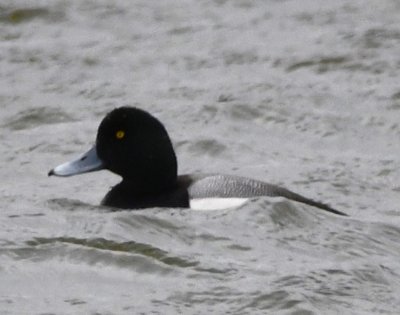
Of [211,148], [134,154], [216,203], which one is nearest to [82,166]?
[134,154]

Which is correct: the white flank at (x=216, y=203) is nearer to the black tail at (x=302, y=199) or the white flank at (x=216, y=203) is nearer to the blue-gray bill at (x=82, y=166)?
the black tail at (x=302, y=199)

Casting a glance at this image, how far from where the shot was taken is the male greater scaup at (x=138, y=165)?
820 cm

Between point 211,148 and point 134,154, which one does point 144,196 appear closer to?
point 134,154

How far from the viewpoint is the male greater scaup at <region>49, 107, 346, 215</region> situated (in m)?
8.20

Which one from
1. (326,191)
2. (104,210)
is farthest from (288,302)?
(326,191)

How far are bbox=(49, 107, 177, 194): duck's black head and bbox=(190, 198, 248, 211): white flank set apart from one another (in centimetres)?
34

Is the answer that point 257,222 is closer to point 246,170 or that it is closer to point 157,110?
point 246,170

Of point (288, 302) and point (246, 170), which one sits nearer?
point (288, 302)

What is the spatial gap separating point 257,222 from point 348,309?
152cm

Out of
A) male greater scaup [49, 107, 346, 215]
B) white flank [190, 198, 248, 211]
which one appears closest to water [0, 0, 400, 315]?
white flank [190, 198, 248, 211]

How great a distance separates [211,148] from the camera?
32.2 ft

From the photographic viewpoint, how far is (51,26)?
40.9ft

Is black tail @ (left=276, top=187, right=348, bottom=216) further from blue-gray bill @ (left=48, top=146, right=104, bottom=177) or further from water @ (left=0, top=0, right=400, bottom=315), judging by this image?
blue-gray bill @ (left=48, top=146, right=104, bottom=177)

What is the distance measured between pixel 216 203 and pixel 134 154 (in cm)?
62
